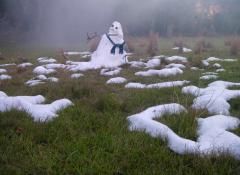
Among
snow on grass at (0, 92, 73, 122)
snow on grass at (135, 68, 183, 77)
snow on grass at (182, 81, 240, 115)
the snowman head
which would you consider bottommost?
snow on grass at (135, 68, 183, 77)

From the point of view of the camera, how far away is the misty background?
1995cm

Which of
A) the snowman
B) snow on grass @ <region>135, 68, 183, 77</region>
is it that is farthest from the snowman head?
snow on grass @ <region>135, 68, 183, 77</region>

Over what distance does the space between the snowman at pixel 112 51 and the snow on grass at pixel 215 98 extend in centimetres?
332

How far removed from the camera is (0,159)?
246 centimetres

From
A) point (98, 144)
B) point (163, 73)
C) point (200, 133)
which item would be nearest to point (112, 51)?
point (163, 73)

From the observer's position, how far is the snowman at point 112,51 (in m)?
7.71

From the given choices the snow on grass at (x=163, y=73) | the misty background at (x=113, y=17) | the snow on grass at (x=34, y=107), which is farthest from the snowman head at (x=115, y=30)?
the misty background at (x=113, y=17)

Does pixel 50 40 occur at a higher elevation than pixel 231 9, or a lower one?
lower

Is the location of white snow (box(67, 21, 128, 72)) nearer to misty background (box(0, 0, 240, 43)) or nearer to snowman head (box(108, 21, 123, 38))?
snowman head (box(108, 21, 123, 38))

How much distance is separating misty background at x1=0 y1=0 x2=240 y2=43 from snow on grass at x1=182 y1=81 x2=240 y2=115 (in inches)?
600

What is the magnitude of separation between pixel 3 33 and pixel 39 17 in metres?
2.68

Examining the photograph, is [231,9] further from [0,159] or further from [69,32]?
[0,159]

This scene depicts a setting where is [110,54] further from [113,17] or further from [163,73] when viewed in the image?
[113,17]

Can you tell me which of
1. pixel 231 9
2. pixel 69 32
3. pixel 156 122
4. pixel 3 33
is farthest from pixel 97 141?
pixel 231 9
